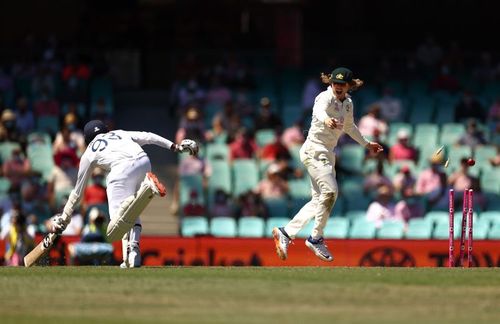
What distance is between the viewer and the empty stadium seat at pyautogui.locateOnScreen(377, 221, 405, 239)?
23531 mm

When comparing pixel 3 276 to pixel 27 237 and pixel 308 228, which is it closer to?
pixel 27 237

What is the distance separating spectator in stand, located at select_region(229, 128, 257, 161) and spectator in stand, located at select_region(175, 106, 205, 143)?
726 mm

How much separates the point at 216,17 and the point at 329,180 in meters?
17.6

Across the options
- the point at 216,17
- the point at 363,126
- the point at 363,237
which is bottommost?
the point at 363,237

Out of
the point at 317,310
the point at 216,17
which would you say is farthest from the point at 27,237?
the point at 216,17

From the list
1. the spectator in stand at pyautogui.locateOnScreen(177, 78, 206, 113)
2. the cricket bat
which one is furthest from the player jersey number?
the spectator in stand at pyautogui.locateOnScreen(177, 78, 206, 113)

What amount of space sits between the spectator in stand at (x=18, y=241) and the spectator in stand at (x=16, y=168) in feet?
8.81

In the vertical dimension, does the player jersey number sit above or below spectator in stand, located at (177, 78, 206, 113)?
below

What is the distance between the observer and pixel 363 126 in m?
26.6

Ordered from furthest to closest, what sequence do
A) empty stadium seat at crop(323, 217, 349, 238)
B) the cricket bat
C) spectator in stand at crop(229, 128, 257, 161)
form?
spectator in stand at crop(229, 128, 257, 161)
empty stadium seat at crop(323, 217, 349, 238)
the cricket bat

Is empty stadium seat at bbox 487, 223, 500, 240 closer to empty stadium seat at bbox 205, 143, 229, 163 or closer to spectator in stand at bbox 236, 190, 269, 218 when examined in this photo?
spectator in stand at bbox 236, 190, 269, 218

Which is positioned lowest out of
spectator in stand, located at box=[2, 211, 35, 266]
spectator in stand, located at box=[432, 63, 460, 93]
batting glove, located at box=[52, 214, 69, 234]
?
spectator in stand, located at box=[2, 211, 35, 266]

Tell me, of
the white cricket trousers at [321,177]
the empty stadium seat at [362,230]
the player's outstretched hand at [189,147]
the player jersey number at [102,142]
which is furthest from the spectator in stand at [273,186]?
the player's outstretched hand at [189,147]

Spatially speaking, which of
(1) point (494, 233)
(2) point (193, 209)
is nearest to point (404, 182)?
(1) point (494, 233)
